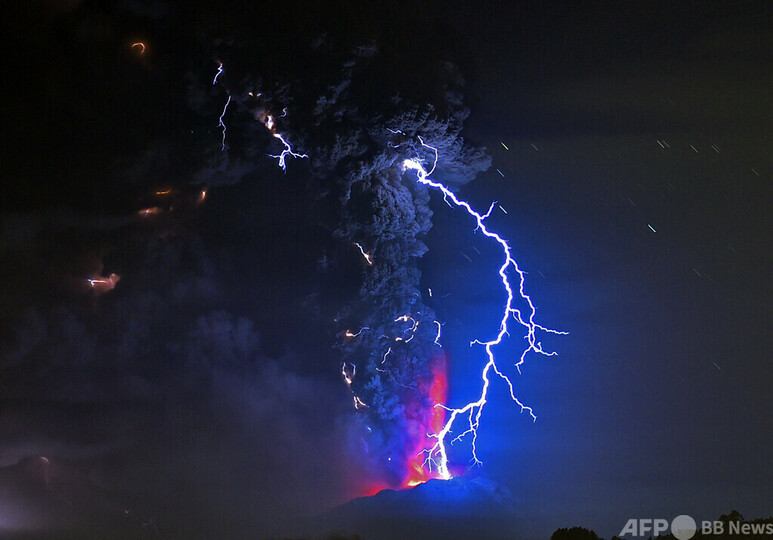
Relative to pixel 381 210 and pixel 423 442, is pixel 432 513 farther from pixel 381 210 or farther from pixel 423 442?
pixel 381 210

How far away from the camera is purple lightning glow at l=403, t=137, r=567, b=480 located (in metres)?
20.6

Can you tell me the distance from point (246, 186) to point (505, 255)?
667cm

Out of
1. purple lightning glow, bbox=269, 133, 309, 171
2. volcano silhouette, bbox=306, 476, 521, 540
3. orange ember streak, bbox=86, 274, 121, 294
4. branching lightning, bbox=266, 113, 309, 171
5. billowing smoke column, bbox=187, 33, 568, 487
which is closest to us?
volcano silhouette, bbox=306, 476, 521, 540

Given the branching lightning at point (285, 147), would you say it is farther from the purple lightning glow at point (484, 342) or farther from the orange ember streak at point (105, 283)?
the orange ember streak at point (105, 283)

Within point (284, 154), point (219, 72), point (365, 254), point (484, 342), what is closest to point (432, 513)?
point (484, 342)

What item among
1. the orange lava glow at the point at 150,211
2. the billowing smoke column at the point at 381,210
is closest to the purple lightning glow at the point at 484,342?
the billowing smoke column at the point at 381,210

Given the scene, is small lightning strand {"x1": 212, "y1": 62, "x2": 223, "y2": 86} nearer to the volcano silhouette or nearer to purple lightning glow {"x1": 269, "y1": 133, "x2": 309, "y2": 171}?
purple lightning glow {"x1": 269, "y1": 133, "x2": 309, "y2": 171}

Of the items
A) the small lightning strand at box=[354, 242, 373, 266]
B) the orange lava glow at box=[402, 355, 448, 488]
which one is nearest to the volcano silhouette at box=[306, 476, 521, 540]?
the orange lava glow at box=[402, 355, 448, 488]

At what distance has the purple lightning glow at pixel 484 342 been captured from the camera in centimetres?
2058

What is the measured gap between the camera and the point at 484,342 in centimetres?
2125

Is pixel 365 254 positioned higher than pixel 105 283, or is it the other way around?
pixel 365 254

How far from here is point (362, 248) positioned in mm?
20734

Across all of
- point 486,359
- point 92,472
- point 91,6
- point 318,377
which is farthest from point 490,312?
point 91,6

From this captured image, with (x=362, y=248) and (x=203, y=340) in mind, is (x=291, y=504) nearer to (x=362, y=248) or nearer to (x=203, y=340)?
(x=203, y=340)
